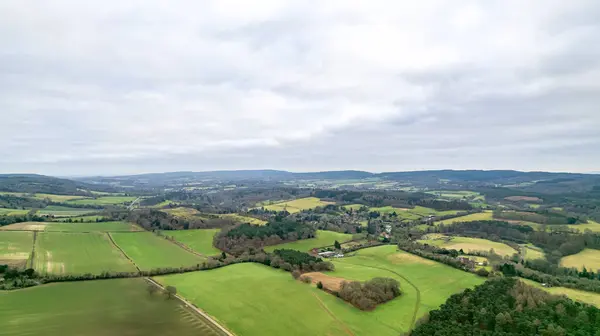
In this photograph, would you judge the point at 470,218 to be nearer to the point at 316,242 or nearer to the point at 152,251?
the point at 316,242

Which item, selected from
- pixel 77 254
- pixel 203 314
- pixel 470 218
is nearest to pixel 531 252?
pixel 470 218

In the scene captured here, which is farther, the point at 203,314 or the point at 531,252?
the point at 531,252

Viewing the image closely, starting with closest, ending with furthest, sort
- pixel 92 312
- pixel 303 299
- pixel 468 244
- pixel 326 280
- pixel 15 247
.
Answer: pixel 92 312 → pixel 303 299 → pixel 326 280 → pixel 15 247 → pixel 468 244

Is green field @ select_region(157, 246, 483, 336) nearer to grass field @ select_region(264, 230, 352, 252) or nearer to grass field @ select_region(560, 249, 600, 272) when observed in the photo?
grass field @ select_region(264, 230, 352, 252)

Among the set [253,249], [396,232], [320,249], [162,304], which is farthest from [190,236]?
[396,232]

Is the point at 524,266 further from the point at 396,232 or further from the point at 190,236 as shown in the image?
the point at 190,236

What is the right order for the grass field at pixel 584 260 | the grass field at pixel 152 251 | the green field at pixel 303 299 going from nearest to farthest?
the green field at pixel 303 299
the grass field at pixel 152 251
the grass field at pixel 584 260

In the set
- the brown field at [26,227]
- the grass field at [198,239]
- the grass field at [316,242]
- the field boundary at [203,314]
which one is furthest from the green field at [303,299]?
the brown field at [26,227]

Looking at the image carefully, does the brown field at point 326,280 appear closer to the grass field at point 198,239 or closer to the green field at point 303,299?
the green field at point 303,299
